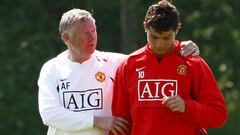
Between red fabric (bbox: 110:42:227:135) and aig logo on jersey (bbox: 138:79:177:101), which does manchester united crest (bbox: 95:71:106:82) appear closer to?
red fabric (bbox: 110:42:227:135)

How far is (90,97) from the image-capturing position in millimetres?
5828

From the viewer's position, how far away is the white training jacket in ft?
19.0

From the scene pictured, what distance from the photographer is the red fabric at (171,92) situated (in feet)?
17.7

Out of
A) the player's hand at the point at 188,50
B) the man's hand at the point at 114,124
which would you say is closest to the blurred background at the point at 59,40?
the man's hand at the point at 114,124

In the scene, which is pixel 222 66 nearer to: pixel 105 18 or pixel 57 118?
pixel 105 18

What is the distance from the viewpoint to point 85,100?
5824 mm

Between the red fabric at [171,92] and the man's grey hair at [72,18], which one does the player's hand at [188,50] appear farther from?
the man's grey hair at [72,18]

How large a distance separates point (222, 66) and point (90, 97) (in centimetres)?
999

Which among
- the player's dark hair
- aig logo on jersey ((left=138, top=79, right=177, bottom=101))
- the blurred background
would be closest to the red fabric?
aig logo on jersey ((left=138, top=79, right=177, bottom=101))

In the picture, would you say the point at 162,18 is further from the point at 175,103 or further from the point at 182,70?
the point at 175,103

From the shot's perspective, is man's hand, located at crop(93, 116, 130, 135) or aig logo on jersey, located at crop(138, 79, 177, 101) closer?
aig logo on jersey, located at crop(138, 79, 177, 101)

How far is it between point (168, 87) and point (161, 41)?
28 cm

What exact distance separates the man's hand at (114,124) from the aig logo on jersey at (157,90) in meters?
0.23

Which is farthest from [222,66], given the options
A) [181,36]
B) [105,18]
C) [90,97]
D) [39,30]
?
[90,97]
